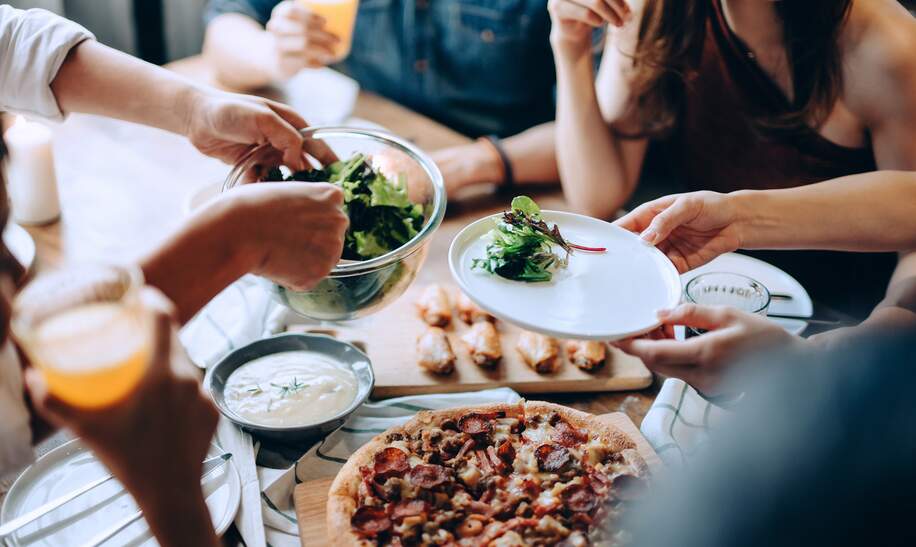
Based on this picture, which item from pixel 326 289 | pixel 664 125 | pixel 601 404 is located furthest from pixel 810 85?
pixel 326 289

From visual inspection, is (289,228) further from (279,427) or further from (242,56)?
(242,56)

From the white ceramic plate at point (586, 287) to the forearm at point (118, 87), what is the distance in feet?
2.34

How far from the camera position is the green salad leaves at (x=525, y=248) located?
4.08 feet

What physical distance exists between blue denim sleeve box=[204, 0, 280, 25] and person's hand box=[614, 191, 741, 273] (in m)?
1.85

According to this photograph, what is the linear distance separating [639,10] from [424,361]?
3.61 feet

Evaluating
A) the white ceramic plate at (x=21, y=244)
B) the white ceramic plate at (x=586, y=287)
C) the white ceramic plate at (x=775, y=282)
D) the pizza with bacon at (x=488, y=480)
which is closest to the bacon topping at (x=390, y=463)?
the pizza with bacon at (x=488, y=480)

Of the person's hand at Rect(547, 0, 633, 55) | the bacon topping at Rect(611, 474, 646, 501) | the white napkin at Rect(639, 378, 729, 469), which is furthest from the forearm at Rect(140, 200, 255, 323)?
the person's hand at Rect(547, 0, 633, 55)

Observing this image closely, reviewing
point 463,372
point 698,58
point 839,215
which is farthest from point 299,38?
point 839,215

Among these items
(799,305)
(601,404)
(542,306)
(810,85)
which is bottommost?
(601,404)

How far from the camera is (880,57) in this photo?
171cm

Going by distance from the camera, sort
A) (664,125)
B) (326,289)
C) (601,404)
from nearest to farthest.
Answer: (326,289), (601,404), (664,125)

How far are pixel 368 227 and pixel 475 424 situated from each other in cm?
44

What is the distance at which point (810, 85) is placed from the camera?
184 centimetres

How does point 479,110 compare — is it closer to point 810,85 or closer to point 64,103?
point 810,85
